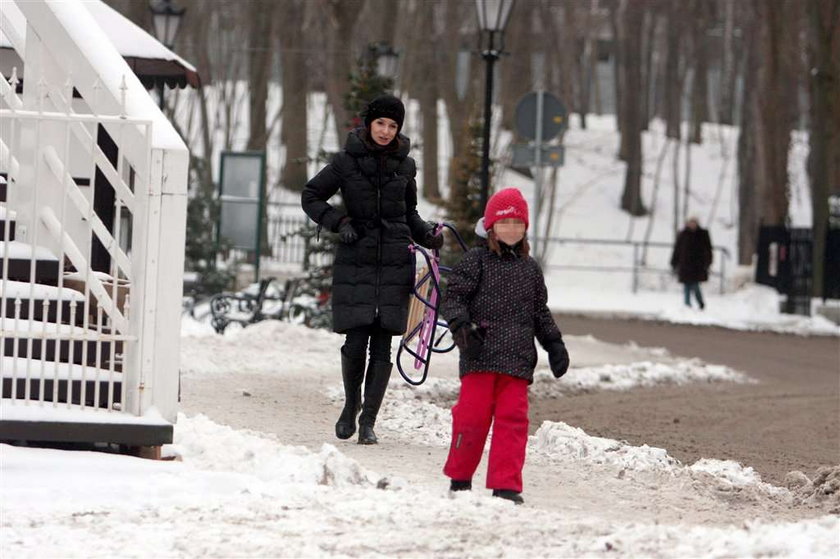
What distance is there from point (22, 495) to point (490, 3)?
12.0 meters

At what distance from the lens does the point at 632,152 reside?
46.3 m

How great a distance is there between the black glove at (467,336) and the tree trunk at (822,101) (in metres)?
22.9

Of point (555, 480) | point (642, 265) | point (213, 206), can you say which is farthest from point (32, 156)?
point (642, 265)

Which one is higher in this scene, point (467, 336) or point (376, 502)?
point (467, 336)

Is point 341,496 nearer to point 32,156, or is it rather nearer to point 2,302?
point 2,302

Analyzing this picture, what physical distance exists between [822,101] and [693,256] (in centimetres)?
350

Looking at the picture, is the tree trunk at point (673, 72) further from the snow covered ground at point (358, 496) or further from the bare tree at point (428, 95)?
the snow covered ground at point (358, 496)

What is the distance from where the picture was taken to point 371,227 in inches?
364

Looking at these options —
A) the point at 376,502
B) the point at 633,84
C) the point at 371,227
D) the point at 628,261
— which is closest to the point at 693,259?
the point at 628,261

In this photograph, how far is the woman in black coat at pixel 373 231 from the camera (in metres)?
9.22

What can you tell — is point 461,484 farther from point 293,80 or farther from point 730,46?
point 730,46

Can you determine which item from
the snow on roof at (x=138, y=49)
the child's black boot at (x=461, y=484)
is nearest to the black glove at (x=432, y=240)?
the child's black boot at (x=461, y=484)

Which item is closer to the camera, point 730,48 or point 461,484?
point 461,484

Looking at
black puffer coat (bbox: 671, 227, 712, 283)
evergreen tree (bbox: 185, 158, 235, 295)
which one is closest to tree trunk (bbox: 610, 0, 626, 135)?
black puffer coat (bbox: 671, 227, 712, 283)
